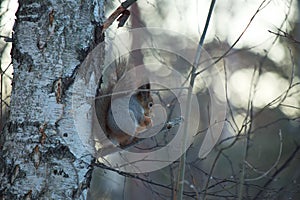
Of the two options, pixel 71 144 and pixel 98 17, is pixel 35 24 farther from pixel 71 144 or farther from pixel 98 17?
pixel 71 144

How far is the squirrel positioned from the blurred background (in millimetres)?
201

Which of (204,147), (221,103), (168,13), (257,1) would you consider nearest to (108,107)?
(204,147)

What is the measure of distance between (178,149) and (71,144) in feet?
1.82

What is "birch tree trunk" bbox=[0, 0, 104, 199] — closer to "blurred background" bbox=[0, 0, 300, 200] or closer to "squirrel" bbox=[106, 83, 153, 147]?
"blurred background" bbox=[0, 0, 300, 200]

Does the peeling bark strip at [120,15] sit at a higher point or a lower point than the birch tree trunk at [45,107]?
higher

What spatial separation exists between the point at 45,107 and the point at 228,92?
2.36 meters

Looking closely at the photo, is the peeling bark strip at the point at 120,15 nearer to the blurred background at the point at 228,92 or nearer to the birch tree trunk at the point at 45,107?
the birch tree trunk at the point at 45,107

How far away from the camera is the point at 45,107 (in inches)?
79.9

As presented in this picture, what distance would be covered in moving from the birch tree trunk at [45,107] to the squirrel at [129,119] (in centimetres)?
28

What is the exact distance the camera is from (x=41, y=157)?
2020 mm

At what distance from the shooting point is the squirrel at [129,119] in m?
2.35

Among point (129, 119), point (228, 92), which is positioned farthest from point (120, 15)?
point (228, 92)

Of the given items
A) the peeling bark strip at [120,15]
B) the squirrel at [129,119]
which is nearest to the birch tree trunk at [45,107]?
the peeling bark strip at [120,15]

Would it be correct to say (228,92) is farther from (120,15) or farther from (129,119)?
(120,15)
